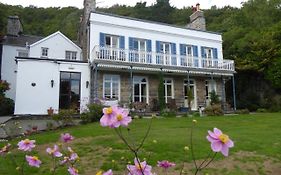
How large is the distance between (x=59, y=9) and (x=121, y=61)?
88.0 feet

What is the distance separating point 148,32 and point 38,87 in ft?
28.4

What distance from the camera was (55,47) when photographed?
25.7 meters

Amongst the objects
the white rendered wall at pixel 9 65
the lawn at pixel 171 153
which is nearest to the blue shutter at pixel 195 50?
the lawn at pixel 171 153

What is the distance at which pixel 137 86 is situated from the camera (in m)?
21.8

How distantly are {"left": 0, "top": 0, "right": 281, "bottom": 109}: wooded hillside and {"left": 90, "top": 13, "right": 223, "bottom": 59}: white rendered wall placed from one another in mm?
2841

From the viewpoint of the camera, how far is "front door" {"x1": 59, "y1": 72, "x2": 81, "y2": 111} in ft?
65.0

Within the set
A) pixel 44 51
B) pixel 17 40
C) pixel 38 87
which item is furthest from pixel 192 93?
pixel 17 40

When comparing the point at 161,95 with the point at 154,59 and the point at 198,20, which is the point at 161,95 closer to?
the point at 154,59

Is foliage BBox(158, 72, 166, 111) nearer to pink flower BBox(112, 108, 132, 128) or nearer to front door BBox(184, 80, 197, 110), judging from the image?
front door BBox(184, 80, 197, 110)

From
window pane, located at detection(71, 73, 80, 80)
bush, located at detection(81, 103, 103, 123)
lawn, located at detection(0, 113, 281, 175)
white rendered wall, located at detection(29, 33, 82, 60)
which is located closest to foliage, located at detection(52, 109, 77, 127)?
bush, located at detection(81, 103, 103, 123)

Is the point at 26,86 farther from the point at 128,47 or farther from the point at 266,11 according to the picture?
the point at 266,11

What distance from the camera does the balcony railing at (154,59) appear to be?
20109 mm

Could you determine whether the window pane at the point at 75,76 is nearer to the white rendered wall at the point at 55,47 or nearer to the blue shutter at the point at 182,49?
the white rendered wall at the point at 55,47

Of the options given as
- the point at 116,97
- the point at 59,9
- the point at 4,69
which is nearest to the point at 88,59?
the point at 116,97
